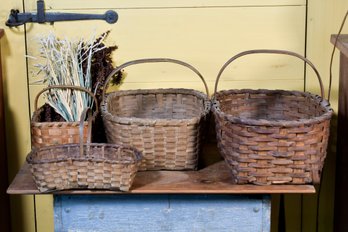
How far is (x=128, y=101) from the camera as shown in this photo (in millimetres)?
2182

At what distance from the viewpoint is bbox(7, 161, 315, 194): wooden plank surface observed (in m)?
1.83

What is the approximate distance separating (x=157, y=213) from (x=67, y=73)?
50cm

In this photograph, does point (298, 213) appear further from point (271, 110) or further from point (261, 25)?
point (261, 25)

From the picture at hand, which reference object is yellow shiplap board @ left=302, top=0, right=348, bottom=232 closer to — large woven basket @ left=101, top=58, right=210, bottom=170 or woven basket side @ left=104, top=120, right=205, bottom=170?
large woven basket @ left=101, top=58, right=210, bottom=170

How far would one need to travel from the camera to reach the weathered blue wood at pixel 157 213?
190 cm

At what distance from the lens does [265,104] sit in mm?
2158

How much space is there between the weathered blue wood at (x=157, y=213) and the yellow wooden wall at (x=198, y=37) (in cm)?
51

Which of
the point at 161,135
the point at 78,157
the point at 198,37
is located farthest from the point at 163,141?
the point at 198,37

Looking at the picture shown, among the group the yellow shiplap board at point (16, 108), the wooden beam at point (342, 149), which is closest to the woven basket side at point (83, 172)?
the yellow shiplap board at point (16, 108)

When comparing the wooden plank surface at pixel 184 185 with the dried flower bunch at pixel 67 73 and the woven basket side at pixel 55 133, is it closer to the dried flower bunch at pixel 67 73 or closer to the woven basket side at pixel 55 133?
the woven basket side at pixel 55 133

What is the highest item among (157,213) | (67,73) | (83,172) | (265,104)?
(67,73)

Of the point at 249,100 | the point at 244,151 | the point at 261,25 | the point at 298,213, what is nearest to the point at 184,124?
the point at 244,151

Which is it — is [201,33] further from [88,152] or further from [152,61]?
[88,152]

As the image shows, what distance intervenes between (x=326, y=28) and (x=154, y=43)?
1.79 feet
